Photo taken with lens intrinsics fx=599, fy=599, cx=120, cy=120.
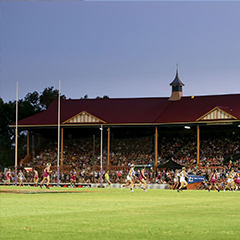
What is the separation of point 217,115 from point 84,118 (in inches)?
591

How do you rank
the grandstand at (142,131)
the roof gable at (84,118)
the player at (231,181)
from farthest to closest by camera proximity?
the roof gable at (84,118), the grandstand at (142,131), the player at (231,181)

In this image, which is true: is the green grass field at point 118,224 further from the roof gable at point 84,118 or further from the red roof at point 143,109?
the roof gable at point 84,118

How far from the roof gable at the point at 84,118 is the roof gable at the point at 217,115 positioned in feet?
38.8

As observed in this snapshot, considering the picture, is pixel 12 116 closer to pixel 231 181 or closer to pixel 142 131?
pixel 142 131

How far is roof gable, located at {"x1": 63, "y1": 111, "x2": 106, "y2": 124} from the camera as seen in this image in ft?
219

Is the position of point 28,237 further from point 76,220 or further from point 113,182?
point 113,182

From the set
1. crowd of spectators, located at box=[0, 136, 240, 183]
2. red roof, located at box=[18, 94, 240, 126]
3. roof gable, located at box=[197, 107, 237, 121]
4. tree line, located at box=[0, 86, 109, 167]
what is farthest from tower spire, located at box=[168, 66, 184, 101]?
tree line, located at box=[0, 86, 109, 167]

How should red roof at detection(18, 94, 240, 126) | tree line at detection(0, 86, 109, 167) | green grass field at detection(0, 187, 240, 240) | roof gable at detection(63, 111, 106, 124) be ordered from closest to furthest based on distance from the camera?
1. green grass field at detection(0, 187, 240, 240)
2. red roof at detection(18, 94, 240, 126)
3. roof gable at detection(63, 111, 106, 124)
4. tree line at detection(0, 86, 109, 167)

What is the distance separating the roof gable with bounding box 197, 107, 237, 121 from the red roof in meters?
0.47

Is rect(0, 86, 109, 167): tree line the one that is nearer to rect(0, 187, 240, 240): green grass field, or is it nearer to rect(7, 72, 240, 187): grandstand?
rect(7, 72, 240, 187): grandstand

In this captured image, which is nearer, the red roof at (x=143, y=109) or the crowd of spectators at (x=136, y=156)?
the crowd of spectators at (x=136, y=156)

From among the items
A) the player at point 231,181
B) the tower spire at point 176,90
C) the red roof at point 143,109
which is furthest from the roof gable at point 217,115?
the player at point 231,181

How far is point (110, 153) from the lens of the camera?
67312mm

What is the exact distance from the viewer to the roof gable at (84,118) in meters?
66.9
